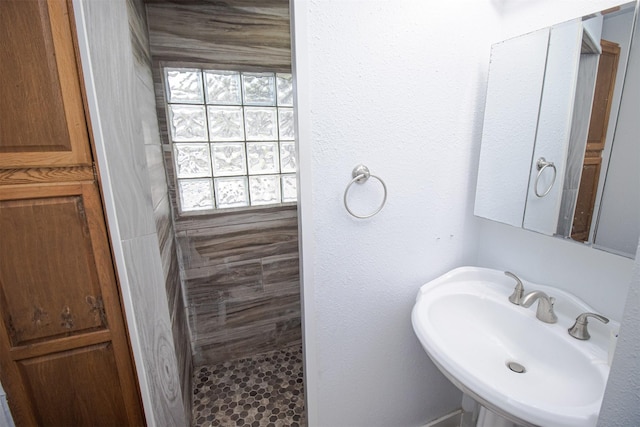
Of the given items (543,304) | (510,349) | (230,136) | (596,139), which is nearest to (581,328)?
(543,304)

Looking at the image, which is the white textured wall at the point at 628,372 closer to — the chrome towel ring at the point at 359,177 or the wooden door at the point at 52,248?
the chrome towel ring at the point at 359,177

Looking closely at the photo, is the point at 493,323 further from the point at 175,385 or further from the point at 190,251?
the point at 190,251

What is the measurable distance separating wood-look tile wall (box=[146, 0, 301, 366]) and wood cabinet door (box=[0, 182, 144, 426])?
74 cm

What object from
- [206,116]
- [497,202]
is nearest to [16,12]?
[206,116]

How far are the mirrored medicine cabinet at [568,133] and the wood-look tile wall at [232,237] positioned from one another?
1.18 m

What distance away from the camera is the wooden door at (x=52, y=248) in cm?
80

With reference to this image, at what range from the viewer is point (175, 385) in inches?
50.1

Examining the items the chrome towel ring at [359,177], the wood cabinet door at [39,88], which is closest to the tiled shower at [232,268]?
the wood cabinet door at [39,88]

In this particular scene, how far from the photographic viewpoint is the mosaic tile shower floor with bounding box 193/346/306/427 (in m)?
1.57

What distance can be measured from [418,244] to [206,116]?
1.36m

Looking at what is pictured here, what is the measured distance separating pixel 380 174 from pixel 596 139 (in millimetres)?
617

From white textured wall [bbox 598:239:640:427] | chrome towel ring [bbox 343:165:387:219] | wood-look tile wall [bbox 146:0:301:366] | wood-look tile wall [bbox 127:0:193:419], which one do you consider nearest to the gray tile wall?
wood-look tile wall [bbox 127:0:193:419]

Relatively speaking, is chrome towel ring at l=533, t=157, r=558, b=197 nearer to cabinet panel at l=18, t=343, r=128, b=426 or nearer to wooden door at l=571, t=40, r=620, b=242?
wooden door at l=571, t=40, r=620, b=242

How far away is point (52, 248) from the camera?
0.90 m
